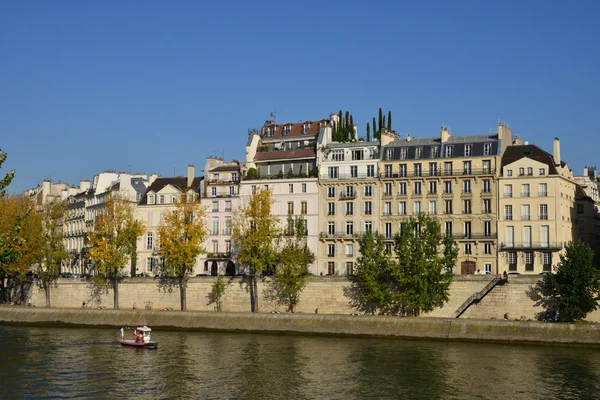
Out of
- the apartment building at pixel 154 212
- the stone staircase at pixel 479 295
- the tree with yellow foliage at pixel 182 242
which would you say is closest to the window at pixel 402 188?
the stone staircase at pixel 479 295

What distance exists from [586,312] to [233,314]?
30.7 m

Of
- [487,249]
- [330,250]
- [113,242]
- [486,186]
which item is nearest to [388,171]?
[330,250]

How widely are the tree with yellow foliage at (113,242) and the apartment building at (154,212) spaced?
7.08 meters

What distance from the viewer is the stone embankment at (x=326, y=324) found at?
6600 cm

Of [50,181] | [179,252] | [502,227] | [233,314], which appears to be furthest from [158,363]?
[50,181]

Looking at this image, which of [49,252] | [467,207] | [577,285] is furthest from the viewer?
[49,252]

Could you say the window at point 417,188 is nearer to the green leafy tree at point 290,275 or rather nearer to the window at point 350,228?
the window at point 350,228

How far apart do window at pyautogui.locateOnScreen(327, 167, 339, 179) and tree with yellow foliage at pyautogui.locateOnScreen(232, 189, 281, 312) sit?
8975 mm

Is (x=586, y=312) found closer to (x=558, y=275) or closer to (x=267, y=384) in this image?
(x=558, y=275)

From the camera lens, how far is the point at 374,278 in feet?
250

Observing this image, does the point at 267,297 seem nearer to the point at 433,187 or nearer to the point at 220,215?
the point at 220,215

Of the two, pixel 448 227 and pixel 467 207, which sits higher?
pixel 467 207

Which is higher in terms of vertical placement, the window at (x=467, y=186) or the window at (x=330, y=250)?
the window at (x=467, y=186)

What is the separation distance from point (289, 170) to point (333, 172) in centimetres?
579
